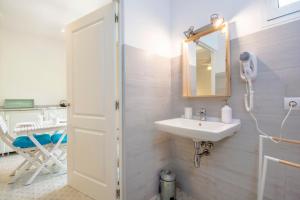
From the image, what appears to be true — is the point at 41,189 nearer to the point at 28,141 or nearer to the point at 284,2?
the point at 28,141

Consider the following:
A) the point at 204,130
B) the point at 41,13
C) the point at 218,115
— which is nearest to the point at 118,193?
the point at 204,130

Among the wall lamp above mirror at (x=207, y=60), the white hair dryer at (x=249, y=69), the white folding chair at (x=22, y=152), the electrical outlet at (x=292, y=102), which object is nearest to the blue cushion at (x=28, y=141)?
the white folding chair at (x=22, y=152)

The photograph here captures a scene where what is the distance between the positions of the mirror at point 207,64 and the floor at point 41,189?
68.3 inches

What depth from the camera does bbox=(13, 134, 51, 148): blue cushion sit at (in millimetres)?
1981

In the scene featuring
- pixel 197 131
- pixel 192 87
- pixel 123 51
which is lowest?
pixel 197 131

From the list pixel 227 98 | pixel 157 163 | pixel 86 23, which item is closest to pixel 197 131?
pixel 227 98

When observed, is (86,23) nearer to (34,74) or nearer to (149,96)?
(149,96)

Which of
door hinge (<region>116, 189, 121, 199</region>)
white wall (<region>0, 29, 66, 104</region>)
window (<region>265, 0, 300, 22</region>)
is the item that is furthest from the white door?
white wall (<region>0, 29, 66, 104</region>)

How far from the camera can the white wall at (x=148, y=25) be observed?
4.80ft

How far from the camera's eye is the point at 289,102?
1.07 m

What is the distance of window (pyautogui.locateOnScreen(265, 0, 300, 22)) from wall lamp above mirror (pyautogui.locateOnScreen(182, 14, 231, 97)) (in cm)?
31

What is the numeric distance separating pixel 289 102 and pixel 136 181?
1.44m

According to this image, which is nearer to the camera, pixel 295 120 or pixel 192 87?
pixel 295 120

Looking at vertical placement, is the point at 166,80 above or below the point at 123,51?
below
